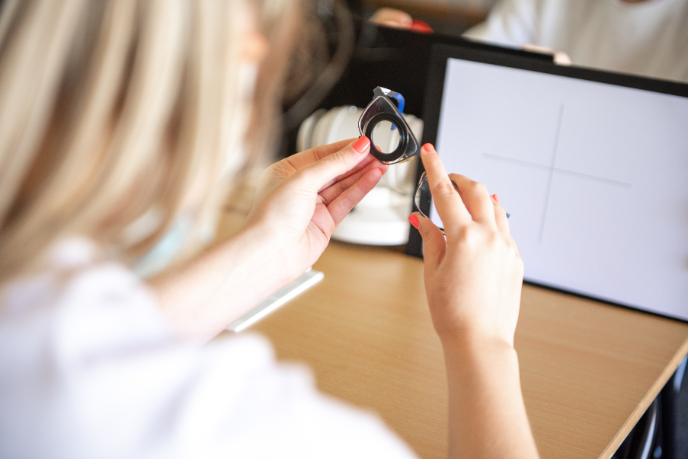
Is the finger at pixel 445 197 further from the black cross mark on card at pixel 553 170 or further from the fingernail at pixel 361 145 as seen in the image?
the black cross mark on card at pixel 553 170

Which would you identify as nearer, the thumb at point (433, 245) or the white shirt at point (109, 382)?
the white shirt at point (109, 382)

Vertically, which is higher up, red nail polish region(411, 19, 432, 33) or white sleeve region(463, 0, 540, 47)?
white sleeve region(463, 0, 540, 47)

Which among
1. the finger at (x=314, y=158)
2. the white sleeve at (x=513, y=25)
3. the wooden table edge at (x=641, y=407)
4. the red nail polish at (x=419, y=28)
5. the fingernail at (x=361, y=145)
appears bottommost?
the wooden table edge at (x=641, y=407)

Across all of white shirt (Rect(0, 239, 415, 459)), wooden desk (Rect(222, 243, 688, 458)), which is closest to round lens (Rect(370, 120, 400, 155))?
wooden desk (Rect(222, 243, 688, 458))

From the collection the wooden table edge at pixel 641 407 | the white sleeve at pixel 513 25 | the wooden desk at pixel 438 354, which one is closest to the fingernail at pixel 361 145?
the wooden desk at pixel 438 354

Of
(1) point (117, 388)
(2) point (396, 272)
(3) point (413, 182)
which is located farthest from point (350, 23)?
(1) point (117, 388)

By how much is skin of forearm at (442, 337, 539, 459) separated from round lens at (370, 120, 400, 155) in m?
0.26

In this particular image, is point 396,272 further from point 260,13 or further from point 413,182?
point 260,13

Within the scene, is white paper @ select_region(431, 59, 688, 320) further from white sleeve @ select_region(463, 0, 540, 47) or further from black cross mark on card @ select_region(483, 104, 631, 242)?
white sleeve @ select_region(463, 0, 540, 47)

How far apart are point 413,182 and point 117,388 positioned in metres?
0.68

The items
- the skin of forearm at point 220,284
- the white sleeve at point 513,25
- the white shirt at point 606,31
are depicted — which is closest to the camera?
the skin of forearm at point 220,284

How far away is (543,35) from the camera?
1.52 metres

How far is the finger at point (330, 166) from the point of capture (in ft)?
2.10

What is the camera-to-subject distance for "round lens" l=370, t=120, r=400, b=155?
27.2 inches
